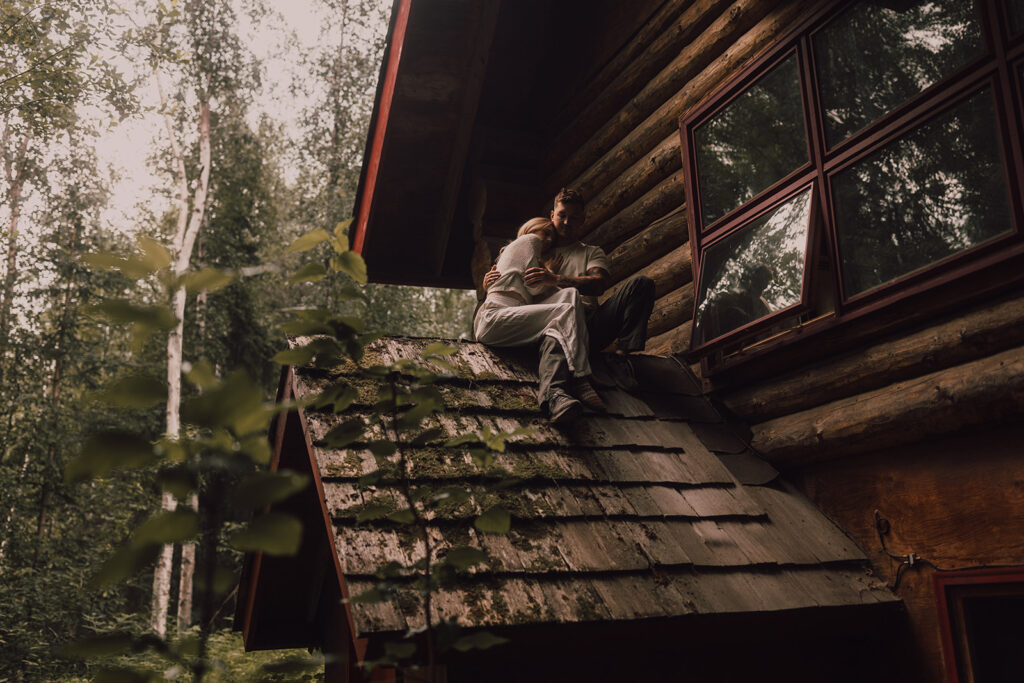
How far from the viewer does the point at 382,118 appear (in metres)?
7.03

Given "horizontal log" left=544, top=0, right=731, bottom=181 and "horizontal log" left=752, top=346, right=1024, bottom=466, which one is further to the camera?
"horizontal log" left=544, top=0, right=731, bottom=181

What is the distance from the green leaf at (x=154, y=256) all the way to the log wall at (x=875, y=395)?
3152 mm

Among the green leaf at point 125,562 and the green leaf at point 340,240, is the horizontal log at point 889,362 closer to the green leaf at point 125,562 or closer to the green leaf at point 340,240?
the green leaf at point 340,240

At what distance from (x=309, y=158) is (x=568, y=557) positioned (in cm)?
2271

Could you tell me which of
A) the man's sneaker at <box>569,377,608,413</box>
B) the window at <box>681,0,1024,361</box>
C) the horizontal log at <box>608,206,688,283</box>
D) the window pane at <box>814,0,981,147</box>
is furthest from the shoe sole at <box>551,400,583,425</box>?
the horizontal log at <box>608,206,688,283</box>

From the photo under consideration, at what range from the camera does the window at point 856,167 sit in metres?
3.30

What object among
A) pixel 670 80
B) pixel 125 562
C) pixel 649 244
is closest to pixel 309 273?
pixel 125 562

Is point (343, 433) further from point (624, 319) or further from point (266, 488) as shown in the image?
point (624, 319)

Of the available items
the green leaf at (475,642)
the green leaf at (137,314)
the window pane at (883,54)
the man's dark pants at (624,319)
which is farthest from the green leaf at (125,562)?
the window pane at (883,54)

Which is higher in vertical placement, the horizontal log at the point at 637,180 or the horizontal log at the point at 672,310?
the horizontal log at the point at 637,180

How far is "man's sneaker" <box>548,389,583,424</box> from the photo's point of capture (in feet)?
13.1

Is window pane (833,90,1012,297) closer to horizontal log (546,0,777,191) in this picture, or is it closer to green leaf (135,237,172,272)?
horizontal log (546,0,777,191)

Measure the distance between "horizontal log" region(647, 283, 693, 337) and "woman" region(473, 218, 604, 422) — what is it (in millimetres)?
1019

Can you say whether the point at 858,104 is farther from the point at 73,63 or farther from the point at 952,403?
the point at 73,63
